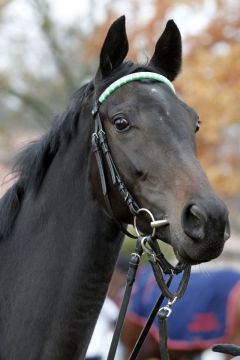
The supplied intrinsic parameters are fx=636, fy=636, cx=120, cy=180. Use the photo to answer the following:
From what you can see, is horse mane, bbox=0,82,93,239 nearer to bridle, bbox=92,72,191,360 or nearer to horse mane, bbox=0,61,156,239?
horse mane, bbox=0,61,156,239

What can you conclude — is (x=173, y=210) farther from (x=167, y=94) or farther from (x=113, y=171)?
(x=167, y=94)

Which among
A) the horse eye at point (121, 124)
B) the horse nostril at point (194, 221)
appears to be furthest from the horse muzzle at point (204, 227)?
the horse eye at point (121, 124)

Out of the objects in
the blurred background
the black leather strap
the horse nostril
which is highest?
the blurred background

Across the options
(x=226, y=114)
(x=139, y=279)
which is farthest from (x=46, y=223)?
(x=226, y=114)

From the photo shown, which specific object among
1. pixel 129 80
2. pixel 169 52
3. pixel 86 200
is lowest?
pixel 86 200

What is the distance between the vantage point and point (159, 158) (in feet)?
8.53

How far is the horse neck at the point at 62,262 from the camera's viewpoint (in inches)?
109

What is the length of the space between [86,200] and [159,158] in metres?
0.46

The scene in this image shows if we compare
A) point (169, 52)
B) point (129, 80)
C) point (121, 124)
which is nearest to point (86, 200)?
point (121, 124)

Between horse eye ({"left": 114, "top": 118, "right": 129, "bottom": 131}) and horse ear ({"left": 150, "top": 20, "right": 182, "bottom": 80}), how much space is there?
0.45 meters

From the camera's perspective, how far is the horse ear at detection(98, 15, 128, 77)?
9.28 feet

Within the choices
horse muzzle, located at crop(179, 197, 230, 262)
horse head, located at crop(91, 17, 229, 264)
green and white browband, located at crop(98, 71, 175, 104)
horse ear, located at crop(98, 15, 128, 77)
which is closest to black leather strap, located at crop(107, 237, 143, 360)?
horse head, located at crop(91, 17, 229, 264)

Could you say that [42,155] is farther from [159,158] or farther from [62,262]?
[159,158]

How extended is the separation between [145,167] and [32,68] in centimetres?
1803
